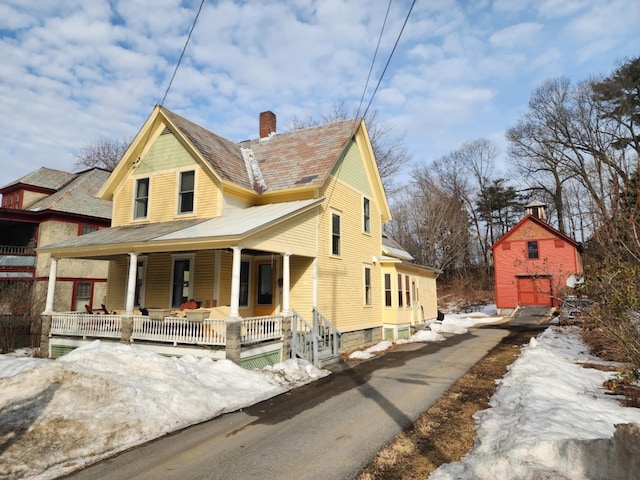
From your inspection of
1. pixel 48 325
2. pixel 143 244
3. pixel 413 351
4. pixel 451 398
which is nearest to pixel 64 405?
pixel 143 244

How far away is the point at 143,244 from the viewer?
434 inches

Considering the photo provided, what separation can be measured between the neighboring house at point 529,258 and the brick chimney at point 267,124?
72.3 ft

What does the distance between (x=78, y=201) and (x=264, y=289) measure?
1666cm

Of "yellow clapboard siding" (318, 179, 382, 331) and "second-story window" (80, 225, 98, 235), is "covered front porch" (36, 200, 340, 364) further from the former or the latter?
"second-story window" (80, 225, 98, 235)

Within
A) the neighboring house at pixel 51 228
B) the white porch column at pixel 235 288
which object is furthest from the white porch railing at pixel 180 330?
the neighboring house at pixel 51 228

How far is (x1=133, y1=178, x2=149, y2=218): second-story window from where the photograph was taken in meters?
15.2

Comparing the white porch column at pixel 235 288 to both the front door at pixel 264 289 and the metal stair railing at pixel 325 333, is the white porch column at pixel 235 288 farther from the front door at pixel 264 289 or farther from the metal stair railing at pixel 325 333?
the front door at pixel 264 289

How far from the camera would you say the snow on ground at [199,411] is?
430cm

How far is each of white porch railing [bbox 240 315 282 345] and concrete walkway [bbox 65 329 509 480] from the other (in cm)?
191

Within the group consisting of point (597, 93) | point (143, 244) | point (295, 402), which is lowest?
point (295, 402)

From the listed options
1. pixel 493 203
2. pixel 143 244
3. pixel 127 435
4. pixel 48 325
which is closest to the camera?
pixel 127 435

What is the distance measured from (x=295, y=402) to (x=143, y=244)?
6.34 m

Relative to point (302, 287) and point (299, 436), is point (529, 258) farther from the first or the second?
point (299, 436)

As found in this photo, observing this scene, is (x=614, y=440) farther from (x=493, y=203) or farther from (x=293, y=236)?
(x=493, y=203)
